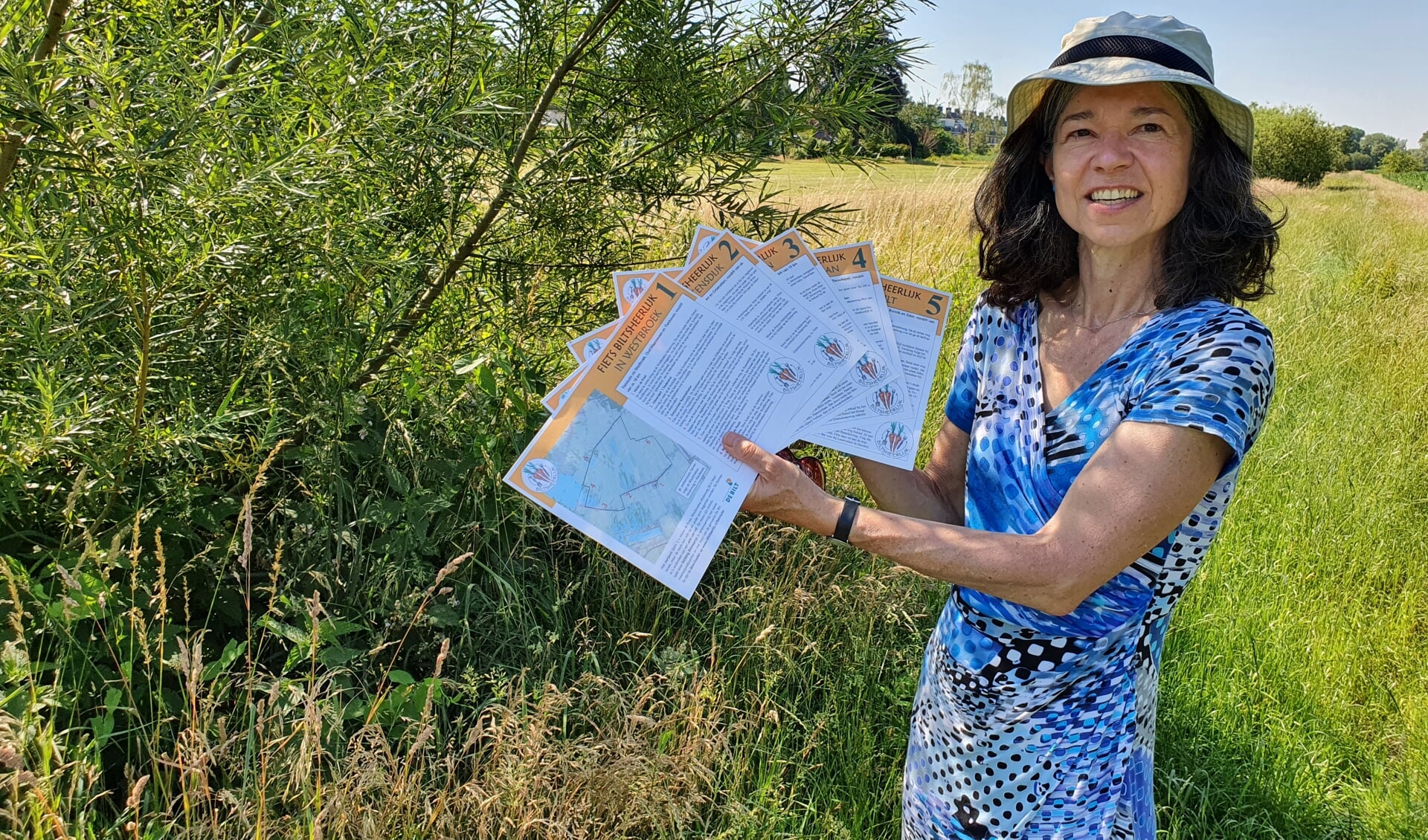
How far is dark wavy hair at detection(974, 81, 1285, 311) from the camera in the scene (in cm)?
155

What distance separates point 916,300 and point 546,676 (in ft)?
5.09

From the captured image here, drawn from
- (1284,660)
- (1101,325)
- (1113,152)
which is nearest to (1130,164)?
(1113,152)

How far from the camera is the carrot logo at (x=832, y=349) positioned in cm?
166

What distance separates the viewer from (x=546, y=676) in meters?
2.56

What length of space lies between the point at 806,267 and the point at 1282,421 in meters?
5.00

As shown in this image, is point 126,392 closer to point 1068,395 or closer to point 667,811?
point 667,811

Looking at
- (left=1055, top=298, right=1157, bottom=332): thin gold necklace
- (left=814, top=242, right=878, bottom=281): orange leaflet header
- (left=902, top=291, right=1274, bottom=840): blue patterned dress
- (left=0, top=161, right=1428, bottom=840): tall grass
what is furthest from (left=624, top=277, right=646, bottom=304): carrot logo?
(left=1055, top=298, right=1157, bottom=332): thin gold necklace

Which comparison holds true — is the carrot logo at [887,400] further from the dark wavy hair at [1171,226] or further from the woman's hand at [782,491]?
the dark wavy hair at [1171,226]

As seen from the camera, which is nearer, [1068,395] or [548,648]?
[1068,395]

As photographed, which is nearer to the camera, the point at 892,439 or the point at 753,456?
the point at 753,456

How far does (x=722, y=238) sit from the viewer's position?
1.62m

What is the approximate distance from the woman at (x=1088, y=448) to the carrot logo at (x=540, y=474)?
0.32 meters

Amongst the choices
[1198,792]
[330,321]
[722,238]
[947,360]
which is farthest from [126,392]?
[947,360]

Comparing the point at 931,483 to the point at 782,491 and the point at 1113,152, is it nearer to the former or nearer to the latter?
the point at 782,491
